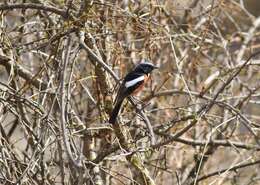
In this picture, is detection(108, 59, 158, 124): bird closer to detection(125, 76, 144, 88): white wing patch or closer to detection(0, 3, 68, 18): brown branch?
detection(125, 76, 144, 88): white wing patch

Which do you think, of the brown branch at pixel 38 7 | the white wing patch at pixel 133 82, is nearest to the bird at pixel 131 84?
the white wing patch at pixel 133 82

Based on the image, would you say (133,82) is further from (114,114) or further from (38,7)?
(38,7)

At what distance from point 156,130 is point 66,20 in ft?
4.28

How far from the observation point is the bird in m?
4.29

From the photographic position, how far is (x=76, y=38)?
4102mm

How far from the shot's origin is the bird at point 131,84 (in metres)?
4.29

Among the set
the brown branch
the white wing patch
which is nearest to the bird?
the white wing patch

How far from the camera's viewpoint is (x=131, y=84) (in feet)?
14.4

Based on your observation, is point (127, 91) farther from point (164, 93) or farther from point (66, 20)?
point (164, 93)

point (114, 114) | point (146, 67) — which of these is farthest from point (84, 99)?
point (114, 114)

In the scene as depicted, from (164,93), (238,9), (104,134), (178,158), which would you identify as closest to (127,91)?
(104,134)

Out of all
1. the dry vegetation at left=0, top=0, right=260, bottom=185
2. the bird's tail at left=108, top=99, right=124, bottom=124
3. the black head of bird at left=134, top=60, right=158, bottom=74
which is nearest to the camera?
the dry vegetation at left=0, top=0, right=260, bottom=185

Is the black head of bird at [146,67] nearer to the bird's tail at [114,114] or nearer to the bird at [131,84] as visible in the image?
the bird at [131,84]

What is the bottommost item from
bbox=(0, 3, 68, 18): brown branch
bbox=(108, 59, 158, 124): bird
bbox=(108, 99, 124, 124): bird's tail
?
bbox=(108, 99, 124, 124): bird's tail
